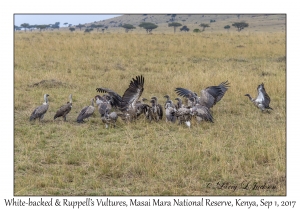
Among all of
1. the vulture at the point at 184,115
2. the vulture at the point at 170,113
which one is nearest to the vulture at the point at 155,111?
the vulture at the point at 170,113

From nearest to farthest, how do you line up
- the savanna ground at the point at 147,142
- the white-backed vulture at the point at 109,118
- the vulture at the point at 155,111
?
the savanna ground at the point at 147,142, the white-backed vulture at the point at 109,118, the vulture at the point at 155,111

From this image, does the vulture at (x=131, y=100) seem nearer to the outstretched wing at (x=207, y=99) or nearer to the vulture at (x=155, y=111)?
the vulture at (x=155, y=111)

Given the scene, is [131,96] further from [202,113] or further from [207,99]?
[207,99]

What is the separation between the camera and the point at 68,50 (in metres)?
23.6

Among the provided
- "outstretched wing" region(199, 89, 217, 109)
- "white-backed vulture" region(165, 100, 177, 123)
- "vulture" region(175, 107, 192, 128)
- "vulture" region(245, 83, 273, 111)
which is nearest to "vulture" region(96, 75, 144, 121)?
"white-backed vulture" region(165, 100, 177, 123)

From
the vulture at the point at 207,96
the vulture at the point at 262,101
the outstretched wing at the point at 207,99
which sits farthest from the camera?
the vulture at the point at 262,101

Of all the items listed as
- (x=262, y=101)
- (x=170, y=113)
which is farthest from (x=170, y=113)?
(x=262, y=101)

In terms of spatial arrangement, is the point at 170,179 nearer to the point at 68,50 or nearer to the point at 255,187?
the point at 255,187

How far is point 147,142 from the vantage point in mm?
8555

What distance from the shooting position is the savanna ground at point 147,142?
6.36m

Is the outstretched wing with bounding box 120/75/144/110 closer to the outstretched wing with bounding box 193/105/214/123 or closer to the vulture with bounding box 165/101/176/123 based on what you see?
the vulture with bounding box 165/101/176/123

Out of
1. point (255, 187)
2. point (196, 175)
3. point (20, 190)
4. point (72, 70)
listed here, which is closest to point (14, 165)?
point (20, 190)

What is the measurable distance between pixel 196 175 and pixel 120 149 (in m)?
1.99

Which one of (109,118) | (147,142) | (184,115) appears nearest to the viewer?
(147,142)
